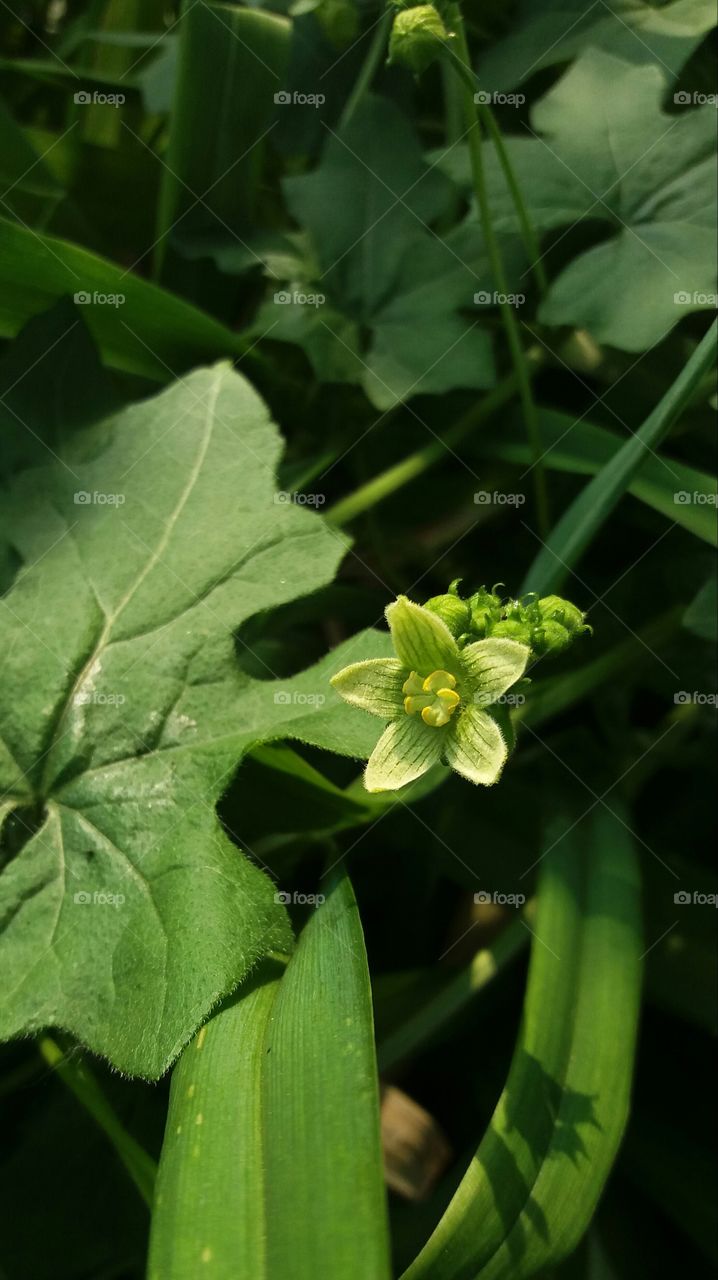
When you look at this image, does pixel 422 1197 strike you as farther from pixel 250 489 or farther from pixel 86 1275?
pixel 250 489

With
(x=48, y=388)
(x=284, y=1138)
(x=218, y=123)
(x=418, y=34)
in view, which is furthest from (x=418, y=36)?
(x=284, y=1138)

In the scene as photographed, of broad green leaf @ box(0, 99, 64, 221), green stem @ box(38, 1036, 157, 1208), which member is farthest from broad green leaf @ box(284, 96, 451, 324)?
green stem @ box(38, 1036, 157, 1208)

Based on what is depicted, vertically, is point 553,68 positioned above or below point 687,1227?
above

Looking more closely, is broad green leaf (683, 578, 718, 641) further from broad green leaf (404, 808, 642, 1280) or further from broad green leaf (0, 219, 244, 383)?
broad green leaf (0, 219, 244, 383)

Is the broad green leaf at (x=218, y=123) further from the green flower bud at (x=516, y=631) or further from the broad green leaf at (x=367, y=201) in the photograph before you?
the green flower bud at (x=516, y=631)

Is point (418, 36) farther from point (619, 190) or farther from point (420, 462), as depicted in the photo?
point (420, 462)

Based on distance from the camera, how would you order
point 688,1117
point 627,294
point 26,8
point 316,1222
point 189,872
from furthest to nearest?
1. point 26,8
2. point 688,1117
3. point 627,294
4. point 189,872
5. point 316,1222

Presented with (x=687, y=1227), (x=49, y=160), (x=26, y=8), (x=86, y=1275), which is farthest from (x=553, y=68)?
(x=86, y=1275)
